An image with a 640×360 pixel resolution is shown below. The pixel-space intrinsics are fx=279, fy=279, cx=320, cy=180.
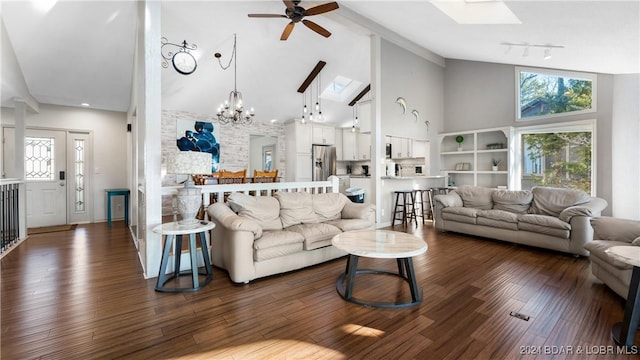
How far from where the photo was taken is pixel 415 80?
6.47 meters

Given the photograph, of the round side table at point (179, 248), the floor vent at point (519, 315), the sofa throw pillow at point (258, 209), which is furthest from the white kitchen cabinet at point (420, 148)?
the round side table at point (179, 248)

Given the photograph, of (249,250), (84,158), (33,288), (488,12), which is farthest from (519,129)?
(84,158)

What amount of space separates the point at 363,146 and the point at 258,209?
20.6ft

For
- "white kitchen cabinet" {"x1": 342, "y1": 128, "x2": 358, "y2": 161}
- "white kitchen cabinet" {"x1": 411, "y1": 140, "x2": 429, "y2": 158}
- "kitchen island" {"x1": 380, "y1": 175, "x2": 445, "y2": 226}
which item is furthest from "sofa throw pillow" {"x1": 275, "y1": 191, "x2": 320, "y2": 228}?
"white kitchen cabinet" {"x1": 342, "y1": 128, "x2": 358, "y2": 161}

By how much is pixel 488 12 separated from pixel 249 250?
4339 mm

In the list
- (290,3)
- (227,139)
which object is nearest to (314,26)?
(290,3)

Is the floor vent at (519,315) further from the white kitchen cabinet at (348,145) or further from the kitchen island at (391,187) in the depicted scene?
the white kitchen cabinet at (348,145)

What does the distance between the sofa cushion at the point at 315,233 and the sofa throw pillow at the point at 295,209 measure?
0.44 feet

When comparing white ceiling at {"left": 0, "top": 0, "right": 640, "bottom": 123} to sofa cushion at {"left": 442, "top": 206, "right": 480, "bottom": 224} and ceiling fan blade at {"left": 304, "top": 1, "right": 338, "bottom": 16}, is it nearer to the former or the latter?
ceiling fan blade at {"left": 304, "top": 1, "right": 338, "bottom": 16}

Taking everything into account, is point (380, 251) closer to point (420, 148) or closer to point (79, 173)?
point (420, 148)

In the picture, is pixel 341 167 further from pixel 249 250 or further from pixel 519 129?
pixel 249 250

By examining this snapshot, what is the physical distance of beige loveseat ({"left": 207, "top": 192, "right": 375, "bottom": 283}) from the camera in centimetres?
281

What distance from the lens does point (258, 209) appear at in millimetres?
3309

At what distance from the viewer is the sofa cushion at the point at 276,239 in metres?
2.86
